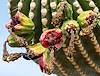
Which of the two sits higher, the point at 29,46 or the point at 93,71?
the point at 29,46

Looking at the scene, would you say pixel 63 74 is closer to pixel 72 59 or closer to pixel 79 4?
pixel 72 59

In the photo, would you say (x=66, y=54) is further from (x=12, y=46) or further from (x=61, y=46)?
(x=12, y=46)

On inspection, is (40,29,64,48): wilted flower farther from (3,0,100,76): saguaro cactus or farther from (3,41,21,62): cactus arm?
(3,41,21,62): cactus arm

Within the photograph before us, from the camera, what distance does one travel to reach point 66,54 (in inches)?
143

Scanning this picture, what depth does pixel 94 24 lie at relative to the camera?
11.7ft

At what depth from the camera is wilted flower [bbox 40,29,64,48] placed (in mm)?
3531

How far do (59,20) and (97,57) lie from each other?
432 millimetres

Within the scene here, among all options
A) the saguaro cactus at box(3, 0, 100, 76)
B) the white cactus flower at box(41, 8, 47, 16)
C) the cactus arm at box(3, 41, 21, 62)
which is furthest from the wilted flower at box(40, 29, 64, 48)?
the cactus arm at box(3, 41, 21, 62)

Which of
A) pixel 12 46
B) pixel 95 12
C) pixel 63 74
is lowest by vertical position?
pixel 63 74

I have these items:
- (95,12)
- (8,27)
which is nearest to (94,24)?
(95,12)

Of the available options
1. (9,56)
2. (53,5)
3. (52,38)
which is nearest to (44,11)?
(53,5)

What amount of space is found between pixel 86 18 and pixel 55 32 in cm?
22

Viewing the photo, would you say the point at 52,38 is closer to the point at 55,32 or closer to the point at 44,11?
the point at 55,32

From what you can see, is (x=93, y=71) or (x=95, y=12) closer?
(x=95, y=12)
